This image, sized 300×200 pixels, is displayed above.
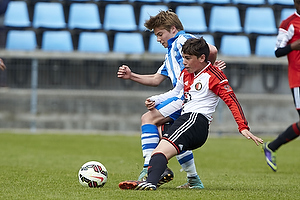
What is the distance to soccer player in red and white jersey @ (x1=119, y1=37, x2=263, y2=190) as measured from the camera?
13.0 ft

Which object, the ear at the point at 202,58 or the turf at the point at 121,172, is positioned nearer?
the turf at the point at 121,172

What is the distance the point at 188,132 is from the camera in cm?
409

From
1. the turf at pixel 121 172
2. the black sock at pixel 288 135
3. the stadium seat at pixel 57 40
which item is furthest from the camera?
the stadium seat at pixel 57 40

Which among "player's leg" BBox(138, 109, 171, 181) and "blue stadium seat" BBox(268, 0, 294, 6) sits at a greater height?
"blue stadium seat" BBox(268, 0, 294, 6)

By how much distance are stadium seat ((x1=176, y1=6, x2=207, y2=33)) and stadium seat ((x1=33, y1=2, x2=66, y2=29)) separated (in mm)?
4889

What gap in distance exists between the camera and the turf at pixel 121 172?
3.88m

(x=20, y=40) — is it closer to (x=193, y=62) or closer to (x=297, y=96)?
(x=297, y=96)

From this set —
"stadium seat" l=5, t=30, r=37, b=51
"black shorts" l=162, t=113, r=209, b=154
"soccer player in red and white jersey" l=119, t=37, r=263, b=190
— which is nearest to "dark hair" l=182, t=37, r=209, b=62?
"soccer player in red and white jersey" l=119, t=37, r=263, b=190

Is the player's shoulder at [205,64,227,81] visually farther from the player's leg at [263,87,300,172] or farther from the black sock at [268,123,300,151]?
the black sock at [268,123,300,151]

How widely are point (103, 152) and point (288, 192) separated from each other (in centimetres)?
572

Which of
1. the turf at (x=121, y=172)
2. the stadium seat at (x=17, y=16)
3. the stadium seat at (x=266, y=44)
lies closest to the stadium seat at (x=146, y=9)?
the stadium seat at (x=266, y=44)

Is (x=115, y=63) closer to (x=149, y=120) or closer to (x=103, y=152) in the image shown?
(x=103, y=152)

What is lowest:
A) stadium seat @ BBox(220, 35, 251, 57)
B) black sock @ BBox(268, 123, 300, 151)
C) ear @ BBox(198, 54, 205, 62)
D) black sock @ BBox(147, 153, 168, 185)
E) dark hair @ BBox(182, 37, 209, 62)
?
stadium seat @ BBox(220, 35, 251, 57)

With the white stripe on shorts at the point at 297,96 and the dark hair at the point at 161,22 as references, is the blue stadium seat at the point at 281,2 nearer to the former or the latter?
the white stripe on shorts at the point at 297,96
